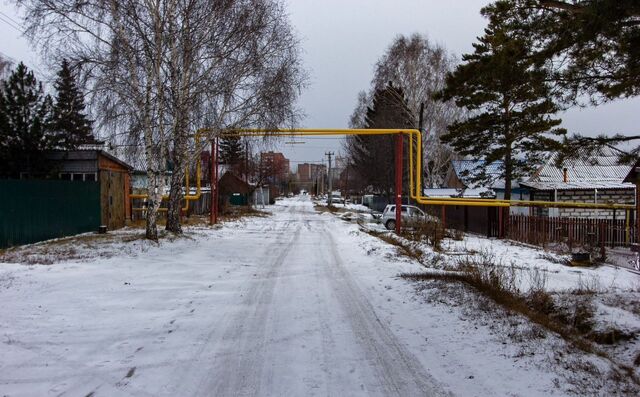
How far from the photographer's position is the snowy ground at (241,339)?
14.1 ft

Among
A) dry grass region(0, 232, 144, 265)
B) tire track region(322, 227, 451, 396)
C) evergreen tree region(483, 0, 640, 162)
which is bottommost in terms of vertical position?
tire track region(322, 227, 451, 396)


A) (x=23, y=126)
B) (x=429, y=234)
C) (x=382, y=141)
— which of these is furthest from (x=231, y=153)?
(x=429, y=234)

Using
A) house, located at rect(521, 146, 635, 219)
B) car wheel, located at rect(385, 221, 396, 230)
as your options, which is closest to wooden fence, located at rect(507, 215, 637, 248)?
car wheel, located at rect(385, 221, 396, 230)

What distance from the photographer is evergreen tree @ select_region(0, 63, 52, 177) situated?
2188 centimetres

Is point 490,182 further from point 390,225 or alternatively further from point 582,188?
point 390,225

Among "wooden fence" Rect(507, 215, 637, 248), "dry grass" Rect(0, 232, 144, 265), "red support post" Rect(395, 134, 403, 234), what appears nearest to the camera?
"dry grass" Rect(0, 232, 144, 265)

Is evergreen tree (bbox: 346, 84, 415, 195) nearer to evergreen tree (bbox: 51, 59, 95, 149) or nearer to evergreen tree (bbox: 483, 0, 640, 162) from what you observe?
evergreen tree (bbox: 51, 59, 95, 149)

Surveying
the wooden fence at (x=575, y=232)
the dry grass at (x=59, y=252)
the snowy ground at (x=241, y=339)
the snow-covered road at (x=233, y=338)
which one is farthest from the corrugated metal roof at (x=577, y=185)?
the dry grass at (x=59, y=252)

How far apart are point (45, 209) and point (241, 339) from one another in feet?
41.1

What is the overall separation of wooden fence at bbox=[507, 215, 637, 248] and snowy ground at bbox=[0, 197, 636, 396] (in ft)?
36.2

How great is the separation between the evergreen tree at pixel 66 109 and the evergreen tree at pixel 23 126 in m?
0.79

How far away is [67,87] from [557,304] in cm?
1461

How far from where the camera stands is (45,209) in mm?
15500

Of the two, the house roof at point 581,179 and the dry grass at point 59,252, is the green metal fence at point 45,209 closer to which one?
the dry grass at point 59,252
